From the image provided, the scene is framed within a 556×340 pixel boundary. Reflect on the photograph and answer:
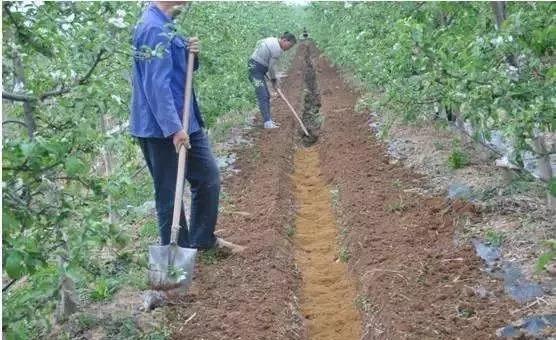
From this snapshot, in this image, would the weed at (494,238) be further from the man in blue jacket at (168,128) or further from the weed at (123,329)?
the weed at (123,329)

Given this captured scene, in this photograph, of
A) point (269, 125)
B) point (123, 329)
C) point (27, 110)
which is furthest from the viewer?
point (269, 125)

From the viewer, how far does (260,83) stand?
10008 mm

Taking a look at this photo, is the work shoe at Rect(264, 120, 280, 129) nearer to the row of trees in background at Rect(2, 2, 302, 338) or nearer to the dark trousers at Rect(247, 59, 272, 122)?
the dark trousers at Rect(247, 59, 272, 122)

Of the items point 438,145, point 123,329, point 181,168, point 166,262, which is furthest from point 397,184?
point 123,329

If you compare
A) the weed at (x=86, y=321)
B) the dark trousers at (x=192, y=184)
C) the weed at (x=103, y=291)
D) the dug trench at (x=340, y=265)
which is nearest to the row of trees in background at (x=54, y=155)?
the weed at (x=86, y=321)

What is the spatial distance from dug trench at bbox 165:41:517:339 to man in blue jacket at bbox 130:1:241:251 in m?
0.41

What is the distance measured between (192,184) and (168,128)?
71cm

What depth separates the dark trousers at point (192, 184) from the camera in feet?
14.4

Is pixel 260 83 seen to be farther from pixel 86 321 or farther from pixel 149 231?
pixel 86 321

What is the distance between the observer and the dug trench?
12.9 feet

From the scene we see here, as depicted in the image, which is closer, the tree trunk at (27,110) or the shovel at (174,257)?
the tree trunk at (27,110)

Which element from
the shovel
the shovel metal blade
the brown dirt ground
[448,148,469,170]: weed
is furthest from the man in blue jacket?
[448,148,469,170]: weed

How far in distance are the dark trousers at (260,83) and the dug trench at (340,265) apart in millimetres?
2105

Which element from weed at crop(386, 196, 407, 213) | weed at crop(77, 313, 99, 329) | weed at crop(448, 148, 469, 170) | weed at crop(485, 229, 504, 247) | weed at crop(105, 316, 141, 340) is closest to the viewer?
weed at crop(105, 316, 141, 340)
